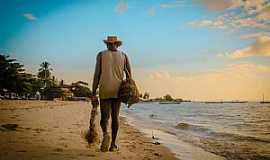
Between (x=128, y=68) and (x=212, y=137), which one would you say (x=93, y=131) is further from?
(x=212, y=137)

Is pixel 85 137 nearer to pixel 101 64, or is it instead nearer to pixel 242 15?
pixel 101 64

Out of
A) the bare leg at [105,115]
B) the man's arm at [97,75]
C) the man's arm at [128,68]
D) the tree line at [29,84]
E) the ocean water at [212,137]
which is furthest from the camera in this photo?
the tree line at [29,84]

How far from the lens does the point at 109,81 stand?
4.24 metres

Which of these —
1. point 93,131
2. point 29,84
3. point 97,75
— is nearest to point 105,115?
point 93,131

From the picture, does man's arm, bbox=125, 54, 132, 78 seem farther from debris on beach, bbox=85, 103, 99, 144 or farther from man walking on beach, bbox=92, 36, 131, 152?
debris on beach, bbox=85, 103, 99, 144

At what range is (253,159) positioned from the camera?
5.82 m

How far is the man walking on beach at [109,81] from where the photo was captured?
421cm

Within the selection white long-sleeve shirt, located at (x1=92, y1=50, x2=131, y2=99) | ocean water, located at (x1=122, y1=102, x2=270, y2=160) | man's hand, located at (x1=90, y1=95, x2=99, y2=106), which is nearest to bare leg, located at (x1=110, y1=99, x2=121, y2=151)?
white long-sleeve shirt, located at (x1=92, y1=50, x2=131, y2=99)

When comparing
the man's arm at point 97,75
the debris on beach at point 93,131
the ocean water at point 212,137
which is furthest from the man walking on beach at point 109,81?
the ocean water at point 212,137

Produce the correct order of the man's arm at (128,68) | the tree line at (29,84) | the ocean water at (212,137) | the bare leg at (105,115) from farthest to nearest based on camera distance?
the tree line at (29,84)
the ocean water at (212,137)
the man's arm at (128,68)
the bare leg at (105,115)

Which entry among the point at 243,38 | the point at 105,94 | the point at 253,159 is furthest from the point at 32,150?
the point at 243,38

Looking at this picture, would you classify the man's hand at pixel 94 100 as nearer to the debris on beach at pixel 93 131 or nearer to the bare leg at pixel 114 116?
the debris on beach at pixel 93 131

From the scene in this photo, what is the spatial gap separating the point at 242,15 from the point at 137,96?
23.1ft

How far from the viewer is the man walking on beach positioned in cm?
421
